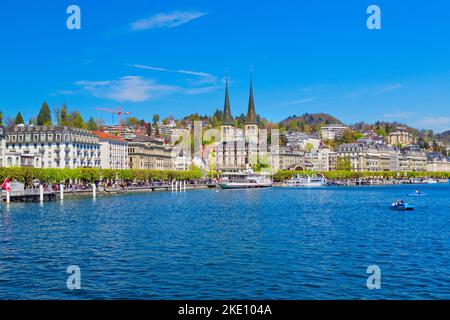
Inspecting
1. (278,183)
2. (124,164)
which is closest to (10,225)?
(124,164)

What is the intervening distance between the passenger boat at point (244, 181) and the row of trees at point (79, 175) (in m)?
12.7

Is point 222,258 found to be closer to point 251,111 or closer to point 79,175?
point 79,175

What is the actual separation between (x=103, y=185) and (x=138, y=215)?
165 feet

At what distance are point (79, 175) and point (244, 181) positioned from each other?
6101 centimetres

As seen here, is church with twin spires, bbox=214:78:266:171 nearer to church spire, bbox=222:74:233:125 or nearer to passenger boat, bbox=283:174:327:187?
church spire, bbox=222:74:233:125

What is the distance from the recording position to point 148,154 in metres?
162

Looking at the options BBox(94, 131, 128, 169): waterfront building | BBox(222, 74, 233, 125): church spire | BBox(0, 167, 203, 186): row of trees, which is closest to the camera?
BBox(0, 167, 203, 186): row of trees

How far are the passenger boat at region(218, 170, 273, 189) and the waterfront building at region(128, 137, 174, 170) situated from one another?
72.6ft

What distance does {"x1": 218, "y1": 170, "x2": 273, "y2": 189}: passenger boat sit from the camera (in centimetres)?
14201

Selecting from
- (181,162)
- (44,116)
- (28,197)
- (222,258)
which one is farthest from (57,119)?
(222,258)

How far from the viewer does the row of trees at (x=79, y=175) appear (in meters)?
79.9

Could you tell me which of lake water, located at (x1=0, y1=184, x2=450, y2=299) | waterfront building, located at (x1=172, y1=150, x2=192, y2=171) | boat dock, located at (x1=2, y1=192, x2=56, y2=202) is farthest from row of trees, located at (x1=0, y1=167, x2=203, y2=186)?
waterfront building, located at (x1=172, y1=150, x2=192, y2=171)

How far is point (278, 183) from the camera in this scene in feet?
575
